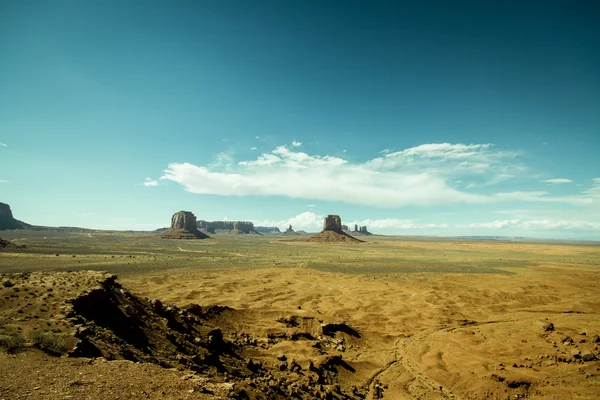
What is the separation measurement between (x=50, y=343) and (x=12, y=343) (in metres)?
0.83

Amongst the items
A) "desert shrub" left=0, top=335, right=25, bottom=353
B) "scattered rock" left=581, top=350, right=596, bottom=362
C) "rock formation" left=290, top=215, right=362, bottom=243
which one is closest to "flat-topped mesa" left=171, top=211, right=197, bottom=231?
"rock formation" left=290, top=215, right=362, bottom=243

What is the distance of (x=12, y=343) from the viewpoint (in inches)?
292

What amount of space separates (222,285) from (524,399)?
79.7 ft

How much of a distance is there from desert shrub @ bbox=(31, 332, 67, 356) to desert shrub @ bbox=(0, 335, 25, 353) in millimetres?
231

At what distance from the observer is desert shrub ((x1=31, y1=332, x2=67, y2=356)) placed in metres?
7.51

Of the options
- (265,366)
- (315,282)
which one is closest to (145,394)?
Result: (265,366)

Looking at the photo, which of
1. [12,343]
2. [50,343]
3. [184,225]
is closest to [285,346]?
[50,343]

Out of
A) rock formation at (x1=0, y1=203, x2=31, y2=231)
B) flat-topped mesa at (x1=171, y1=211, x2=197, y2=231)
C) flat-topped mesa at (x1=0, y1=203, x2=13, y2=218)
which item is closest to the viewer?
rock formation at (x1=0, y1=203, x2=31, y2=231)

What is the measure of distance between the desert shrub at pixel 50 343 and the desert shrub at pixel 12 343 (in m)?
0.23

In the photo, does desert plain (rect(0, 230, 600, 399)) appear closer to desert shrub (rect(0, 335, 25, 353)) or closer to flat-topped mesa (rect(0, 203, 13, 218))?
desert shrub (rect(0, 335, 25, 353))

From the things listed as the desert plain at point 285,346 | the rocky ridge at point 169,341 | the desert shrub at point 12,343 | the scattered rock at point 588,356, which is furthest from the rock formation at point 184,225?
the scattered rock at point 588,356

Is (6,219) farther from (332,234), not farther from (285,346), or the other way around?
(285,346)

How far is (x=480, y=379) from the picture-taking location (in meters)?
11.1

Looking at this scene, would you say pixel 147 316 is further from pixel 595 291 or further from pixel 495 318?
pixel 595 291
